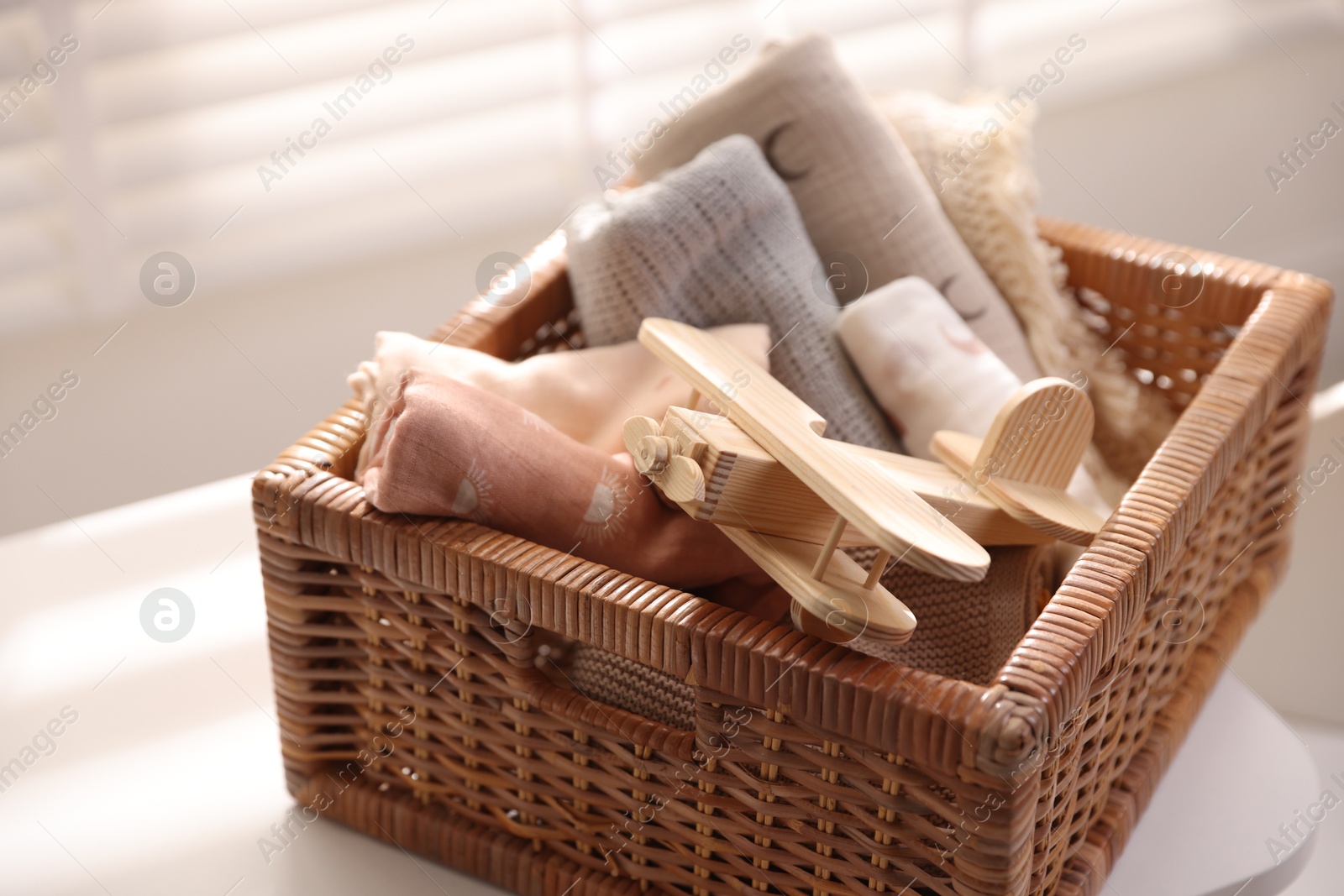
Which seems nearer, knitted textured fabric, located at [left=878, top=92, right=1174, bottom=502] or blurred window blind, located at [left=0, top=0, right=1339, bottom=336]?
knitted textured fabric, located at [left=878, top=92, right=1174, bottom=502]

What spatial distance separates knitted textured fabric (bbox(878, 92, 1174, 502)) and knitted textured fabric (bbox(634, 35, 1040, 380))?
0.04 m

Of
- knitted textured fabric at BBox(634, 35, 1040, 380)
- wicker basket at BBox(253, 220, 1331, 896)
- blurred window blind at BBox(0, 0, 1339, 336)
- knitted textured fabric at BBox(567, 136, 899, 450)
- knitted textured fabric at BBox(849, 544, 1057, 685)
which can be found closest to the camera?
wicker basket at BBox(253, 220, 1331, 896)

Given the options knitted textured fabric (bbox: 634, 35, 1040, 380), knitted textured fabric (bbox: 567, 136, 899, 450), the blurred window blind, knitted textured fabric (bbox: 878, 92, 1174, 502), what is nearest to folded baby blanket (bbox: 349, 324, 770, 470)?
knitted textured fabric (bbox: 567, 136, 899, 450)

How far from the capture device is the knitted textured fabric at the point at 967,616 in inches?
34.0

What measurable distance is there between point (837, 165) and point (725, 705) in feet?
1.76

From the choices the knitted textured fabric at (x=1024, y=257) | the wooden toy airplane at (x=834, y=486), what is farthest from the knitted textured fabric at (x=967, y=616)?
the knitted textured fabric at (x=1024, y=257)

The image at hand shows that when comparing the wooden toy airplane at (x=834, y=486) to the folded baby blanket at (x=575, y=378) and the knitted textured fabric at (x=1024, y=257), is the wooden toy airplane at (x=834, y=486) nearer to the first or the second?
the folded baby blanket at (x=575, y=378)

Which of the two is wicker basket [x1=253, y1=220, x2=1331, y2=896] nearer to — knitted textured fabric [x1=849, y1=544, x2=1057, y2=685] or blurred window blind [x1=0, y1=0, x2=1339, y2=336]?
knitted textured fabric [x1=849, y1=544, x2=1057, y2=685]

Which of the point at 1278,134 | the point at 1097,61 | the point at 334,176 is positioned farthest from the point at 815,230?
the point at 1278,134

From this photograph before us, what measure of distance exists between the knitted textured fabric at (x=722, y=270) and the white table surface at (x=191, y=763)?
350mm

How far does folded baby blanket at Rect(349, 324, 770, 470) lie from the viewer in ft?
2.93

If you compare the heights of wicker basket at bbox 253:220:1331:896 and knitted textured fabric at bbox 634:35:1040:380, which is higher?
knitted textured fabric at bbox 634:35:1040:380

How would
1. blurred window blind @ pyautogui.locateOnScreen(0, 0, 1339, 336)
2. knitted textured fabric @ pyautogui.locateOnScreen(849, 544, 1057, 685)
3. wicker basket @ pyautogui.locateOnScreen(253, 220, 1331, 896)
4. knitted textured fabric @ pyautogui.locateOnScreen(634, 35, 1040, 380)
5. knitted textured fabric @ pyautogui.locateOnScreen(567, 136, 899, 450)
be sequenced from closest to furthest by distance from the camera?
wicker basket @ pyautogui.locateOnScreen(253, 220, 1331, 896)
knitted textured fabric @ pyautogui.locateOnScreen(849, 544, 1057, 685)
knitted textured fabric @ pyautogui.locateOnScreen(567, 136, 899, 450)
knitted textured fabric @ pyautogui.locateOnScreen(634, 35, 1040, 380)
blurred window blind @ pyautogui.locateOnScreen(0, 0, 1339, 336)

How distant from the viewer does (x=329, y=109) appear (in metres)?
1.52
